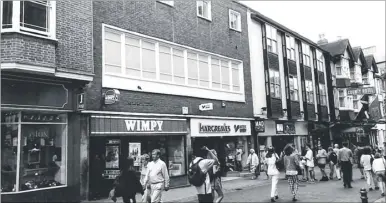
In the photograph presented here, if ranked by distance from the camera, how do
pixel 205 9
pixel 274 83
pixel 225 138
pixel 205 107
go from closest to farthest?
pixel 205 107 → pixel 205 9 → pixel 225 138 → pixel 274 83

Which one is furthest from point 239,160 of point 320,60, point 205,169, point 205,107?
point 320,60

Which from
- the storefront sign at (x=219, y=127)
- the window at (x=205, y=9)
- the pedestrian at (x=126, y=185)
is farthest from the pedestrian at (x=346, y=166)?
the window at (x=205, y=9)

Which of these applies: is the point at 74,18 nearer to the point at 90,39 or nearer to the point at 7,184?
the point at 90,39

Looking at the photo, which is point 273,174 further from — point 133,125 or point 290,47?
point 290,47

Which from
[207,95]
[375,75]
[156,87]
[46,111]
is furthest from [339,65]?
[46,111]

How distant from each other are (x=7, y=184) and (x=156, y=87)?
6.93 metres

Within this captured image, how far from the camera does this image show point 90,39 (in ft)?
40.1

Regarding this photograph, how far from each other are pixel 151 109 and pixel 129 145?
5.95ft

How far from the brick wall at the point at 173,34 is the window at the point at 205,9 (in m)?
0.33

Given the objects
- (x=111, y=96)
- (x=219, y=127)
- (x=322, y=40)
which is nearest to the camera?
(x=111, y=96)

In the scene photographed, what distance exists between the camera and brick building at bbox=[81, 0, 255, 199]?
42.2ft

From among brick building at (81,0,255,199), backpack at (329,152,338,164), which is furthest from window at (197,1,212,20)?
backpack at (329,152,338,164)

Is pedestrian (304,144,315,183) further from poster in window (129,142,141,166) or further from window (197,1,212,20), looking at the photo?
window (197,1,212,20)

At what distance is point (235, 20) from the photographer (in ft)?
70.9
